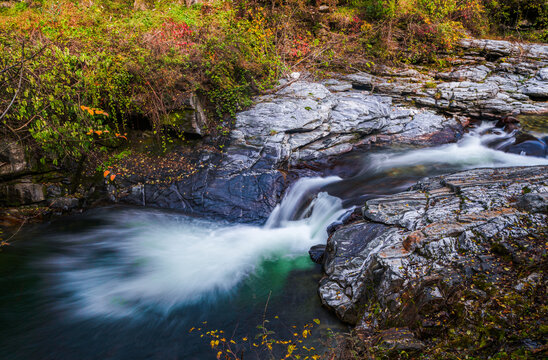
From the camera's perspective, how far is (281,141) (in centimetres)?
780

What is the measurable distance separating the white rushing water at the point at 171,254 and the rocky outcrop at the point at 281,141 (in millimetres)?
485

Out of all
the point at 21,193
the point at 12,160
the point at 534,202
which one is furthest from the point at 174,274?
the point at 534,202

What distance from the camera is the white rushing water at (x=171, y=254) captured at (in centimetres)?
475

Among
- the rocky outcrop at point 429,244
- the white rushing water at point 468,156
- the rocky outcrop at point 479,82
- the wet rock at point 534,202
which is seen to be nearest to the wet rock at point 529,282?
the rocky outcrop at point 429,244

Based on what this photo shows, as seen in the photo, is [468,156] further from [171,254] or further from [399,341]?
[171,254]

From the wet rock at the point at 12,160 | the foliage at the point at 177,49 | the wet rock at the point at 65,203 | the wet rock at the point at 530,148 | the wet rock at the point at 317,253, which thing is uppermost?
the foliage at the point at 177,49

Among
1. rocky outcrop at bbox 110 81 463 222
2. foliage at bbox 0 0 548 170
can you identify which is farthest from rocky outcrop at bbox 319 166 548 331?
foliage at bbox 0 0 548 170

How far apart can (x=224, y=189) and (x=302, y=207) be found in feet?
6.45

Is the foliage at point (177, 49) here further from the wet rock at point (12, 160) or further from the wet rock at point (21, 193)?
the wet rock at point (21, 193)

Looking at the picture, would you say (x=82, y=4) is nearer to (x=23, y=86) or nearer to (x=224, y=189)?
(x=23, y=86)

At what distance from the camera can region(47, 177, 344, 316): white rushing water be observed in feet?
15.6

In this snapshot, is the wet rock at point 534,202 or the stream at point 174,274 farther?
the stream at point 174,274

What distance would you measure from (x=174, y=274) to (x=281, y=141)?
14.0ft

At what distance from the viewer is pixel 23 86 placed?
527cm
